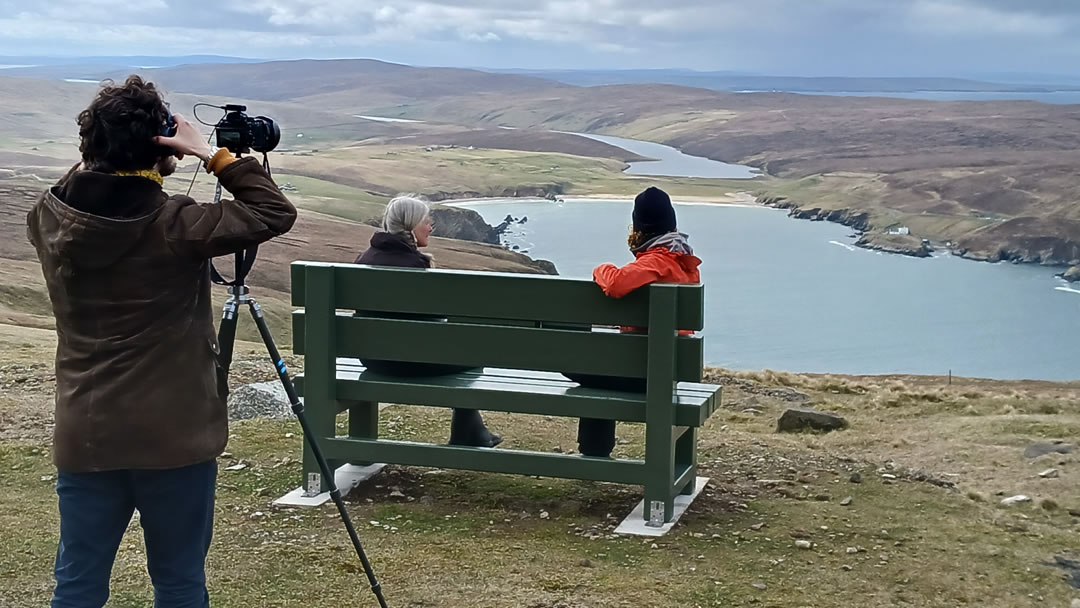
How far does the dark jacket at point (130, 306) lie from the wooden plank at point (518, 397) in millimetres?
2687

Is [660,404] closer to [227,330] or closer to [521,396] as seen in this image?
[521,396]

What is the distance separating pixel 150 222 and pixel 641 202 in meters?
3.25

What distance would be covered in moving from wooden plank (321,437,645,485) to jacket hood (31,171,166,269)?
3081 millimetres

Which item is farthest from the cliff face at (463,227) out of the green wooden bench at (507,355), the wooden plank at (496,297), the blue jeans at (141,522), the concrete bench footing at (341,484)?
the blue jeans at (141,522)

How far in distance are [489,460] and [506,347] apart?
61cm

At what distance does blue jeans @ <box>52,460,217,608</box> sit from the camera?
351 cm

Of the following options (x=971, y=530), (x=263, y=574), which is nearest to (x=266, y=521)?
(x=263, y=574)

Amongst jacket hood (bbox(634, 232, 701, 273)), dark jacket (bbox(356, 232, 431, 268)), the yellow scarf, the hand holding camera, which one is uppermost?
the hand holding camera

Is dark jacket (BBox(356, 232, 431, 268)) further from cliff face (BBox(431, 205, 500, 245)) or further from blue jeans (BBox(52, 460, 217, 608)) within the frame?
cliff face (BBox(431, 205, 500, 245))

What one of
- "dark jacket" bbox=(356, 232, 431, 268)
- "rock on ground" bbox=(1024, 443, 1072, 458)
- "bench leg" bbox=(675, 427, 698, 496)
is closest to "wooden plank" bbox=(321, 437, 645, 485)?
"bench leg" bbox=(675, 427, 698, 496)

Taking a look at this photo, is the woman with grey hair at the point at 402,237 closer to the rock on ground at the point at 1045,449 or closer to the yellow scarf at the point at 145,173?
the yellow scarf at the point at 145,173

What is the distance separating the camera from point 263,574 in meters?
5.32

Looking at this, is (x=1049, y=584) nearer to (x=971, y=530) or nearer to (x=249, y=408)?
(x=971, y=530)

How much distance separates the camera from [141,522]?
3.58 meters
